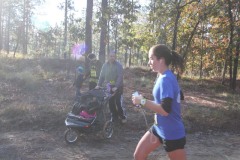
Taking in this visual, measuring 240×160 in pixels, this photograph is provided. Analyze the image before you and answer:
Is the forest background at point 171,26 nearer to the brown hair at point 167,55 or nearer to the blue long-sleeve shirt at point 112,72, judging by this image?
the blue long-sleeve shirt at point 112,72

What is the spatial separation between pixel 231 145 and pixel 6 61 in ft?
67.1

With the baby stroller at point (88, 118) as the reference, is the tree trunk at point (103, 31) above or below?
above

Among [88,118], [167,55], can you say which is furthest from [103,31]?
[167,55]

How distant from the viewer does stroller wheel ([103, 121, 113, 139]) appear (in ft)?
25.6

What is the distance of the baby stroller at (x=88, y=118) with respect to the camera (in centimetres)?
737

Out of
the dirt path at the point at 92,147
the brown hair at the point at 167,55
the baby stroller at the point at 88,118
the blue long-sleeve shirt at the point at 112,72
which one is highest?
the brown hair at the point at 167,55

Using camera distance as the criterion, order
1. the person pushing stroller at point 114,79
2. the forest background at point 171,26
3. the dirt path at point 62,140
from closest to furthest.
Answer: the dirt path at point 62,140 → the person pushing stroller at point 114,79 → the forest background at point 171,26

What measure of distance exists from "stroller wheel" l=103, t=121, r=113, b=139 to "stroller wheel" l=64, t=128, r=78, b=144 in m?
0.71

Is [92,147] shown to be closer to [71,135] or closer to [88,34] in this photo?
[71,135]

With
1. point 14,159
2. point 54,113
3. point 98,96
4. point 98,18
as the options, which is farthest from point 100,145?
point 98,18

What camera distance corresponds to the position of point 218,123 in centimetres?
1007

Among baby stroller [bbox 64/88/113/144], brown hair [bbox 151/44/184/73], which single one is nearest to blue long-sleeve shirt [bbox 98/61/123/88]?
baby stroller [bbox 64/88/113/144]

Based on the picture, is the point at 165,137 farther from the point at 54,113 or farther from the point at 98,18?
the point at 98,18

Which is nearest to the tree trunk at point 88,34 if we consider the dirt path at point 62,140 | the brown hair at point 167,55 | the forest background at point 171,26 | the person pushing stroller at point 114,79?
the forest background at point 171,26
